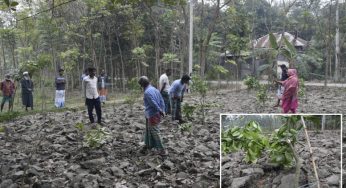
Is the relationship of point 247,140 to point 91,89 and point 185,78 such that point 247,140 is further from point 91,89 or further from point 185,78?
point 91,89

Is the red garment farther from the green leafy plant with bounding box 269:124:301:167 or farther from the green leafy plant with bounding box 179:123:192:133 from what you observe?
the green leafy plant with bounding box 269:124:301:167

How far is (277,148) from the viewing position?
8.45ft

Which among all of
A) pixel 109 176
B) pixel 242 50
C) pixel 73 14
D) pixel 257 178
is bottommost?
pixel 109 176

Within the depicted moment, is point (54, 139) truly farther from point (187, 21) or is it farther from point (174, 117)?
point (187, 21)

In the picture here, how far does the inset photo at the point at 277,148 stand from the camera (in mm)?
2439

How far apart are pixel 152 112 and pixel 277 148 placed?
13.2 feet

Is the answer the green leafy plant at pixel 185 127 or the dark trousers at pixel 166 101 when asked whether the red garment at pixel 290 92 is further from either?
the dark trousers at pixel 166 101

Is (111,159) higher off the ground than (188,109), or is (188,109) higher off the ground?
(188,109)

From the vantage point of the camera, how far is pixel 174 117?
9531 millimetres

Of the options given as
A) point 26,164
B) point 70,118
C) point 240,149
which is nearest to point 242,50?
point 70,118

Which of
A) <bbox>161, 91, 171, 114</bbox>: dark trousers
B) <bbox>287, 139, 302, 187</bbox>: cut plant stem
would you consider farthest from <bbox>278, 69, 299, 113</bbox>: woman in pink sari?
<bbox>287, 139, 302, 187</bbox>: cut plant stem

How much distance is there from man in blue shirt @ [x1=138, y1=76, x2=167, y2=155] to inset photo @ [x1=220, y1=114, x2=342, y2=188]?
142 inches

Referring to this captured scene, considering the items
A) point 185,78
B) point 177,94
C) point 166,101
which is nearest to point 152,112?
point 185,78

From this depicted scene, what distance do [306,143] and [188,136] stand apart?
562cm
